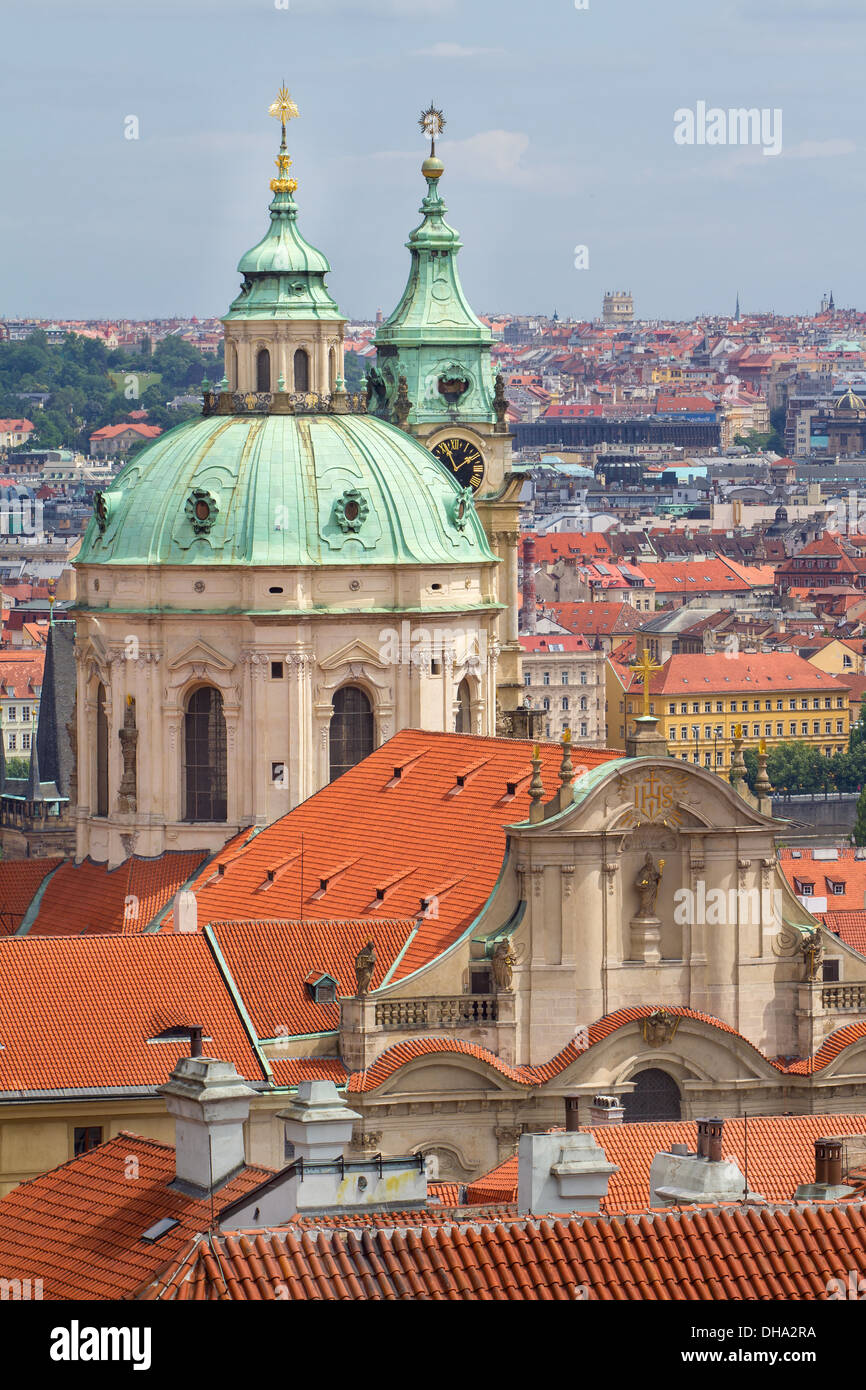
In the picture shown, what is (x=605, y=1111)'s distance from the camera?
67.1 m

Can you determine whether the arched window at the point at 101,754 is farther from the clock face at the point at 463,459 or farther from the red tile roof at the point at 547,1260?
the red tile roof at the point at 547,1260

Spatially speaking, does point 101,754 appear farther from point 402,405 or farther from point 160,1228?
point 160,1228

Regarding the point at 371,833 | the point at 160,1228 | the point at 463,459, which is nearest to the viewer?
the point at 160,1228

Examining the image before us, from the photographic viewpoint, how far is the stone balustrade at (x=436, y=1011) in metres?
71.7

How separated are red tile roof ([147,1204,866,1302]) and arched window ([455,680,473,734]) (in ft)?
157

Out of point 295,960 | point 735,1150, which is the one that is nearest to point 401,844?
point 295,960

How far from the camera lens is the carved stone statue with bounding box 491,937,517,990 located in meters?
72.2

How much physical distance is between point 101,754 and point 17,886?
11.2ft

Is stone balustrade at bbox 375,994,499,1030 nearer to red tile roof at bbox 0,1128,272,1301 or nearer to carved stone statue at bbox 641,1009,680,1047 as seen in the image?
carved stone statue at bbox 641,1009,680,1047

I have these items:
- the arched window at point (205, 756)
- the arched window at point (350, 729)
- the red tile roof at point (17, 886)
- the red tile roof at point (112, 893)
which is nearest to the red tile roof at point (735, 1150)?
the red tile roof at point (112, 893)

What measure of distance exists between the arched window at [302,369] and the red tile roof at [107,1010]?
860 inches

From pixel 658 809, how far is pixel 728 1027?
3.75 metres
